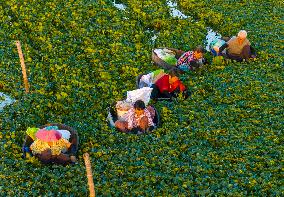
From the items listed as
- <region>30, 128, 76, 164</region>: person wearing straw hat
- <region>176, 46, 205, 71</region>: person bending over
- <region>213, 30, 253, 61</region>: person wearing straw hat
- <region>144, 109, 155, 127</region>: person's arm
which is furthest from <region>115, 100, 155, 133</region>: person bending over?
<region>213, 30, 253, 61</region>: person wearing straw hat

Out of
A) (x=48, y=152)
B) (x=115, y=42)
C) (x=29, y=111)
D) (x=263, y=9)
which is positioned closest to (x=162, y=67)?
(x=115, y=42)

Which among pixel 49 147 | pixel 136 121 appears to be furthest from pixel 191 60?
pixel 49 147

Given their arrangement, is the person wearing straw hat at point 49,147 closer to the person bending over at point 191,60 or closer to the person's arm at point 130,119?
the person's arm at point 130,119

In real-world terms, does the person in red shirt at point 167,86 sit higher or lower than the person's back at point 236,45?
lower

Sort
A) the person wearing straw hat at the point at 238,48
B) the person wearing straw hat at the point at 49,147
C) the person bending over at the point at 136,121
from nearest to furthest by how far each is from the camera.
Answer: the person wearing straw hat at the point at 49,147 → the person bending over at the point at 136,121 → the person wearing straw hat at the point at 238,48

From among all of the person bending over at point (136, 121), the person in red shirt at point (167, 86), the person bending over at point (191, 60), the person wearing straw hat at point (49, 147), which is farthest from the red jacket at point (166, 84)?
the person wearing straw hat at point (49, 147)

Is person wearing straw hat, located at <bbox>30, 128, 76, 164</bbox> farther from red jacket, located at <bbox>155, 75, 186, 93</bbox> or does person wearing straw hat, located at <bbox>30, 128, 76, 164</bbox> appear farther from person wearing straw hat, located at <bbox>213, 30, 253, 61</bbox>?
person wearing straw hat, located at <bbox>213, 30, 253, 61</bbox>

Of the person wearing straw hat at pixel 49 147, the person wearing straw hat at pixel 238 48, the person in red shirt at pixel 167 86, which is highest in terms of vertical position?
the person wearing straw hat at pixel 238 48

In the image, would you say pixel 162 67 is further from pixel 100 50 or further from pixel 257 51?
pixel 257 51
